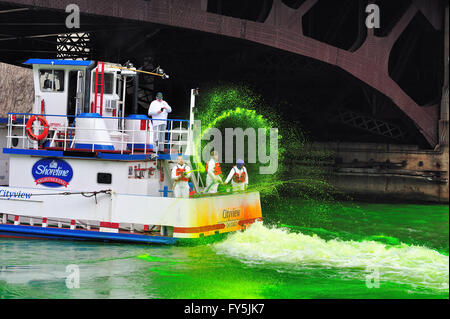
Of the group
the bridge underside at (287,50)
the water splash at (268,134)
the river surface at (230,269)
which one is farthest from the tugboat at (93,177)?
the water splash at (268,134)

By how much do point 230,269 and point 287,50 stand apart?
47.9 ft

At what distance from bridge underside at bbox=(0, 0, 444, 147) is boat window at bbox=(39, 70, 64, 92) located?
15.4 ft

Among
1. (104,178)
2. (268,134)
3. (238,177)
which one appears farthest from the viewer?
(268,134)

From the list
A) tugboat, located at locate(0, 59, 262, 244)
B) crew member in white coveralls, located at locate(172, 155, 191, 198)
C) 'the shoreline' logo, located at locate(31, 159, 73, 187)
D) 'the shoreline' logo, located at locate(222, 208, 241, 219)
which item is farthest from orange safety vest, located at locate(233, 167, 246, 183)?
'the shoreline' logo, located at locate(31, 159, 73, 187)

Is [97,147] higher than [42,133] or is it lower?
lower

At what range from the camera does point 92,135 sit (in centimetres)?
1889

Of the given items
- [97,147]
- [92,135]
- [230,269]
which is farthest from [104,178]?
[230,269]

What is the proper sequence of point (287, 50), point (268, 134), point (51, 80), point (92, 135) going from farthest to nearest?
point (268, 134), point (287, 50), point (51, 80), point (92, 135)

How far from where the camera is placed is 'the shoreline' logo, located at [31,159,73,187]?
18906 mm

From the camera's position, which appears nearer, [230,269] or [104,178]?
[230,269]

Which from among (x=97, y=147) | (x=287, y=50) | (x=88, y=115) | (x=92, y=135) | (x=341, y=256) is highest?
(x=287, y=50)

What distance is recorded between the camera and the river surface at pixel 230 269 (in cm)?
1420

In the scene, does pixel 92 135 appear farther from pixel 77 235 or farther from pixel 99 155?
pixel 77 235

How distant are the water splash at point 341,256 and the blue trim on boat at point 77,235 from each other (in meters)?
1.62
